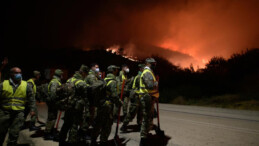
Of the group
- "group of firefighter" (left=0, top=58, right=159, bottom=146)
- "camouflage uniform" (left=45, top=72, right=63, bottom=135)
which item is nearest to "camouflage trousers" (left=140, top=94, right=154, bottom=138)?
"group of firefighter" (left=0, top=58, right=159, bottom=146)

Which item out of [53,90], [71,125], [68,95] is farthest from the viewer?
[53,90]

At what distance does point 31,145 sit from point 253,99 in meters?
17.5

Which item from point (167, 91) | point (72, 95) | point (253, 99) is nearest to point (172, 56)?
point (167, 91)

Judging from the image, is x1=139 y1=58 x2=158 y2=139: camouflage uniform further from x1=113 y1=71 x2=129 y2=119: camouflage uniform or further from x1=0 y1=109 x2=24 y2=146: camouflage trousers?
x1=0 y1=109 x2=24 y2=146: camouflage trousers

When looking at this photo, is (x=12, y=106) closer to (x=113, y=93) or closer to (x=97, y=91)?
(x=97, y=91)

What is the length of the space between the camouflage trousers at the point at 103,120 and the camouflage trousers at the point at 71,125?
456 millimetres

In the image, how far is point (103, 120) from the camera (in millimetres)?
4680

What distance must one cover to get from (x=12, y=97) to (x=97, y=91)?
6.22 feet

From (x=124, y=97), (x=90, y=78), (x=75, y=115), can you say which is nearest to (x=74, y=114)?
(x=75, y=115)

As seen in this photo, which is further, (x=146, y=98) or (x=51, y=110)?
(x=51, y=110)

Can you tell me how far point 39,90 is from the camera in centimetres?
745

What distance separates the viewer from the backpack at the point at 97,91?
4.54 meters

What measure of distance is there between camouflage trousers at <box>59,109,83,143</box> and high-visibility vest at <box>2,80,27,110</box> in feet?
3.49

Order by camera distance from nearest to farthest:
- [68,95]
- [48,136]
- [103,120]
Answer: [103,120], [68,95], [48,136]
